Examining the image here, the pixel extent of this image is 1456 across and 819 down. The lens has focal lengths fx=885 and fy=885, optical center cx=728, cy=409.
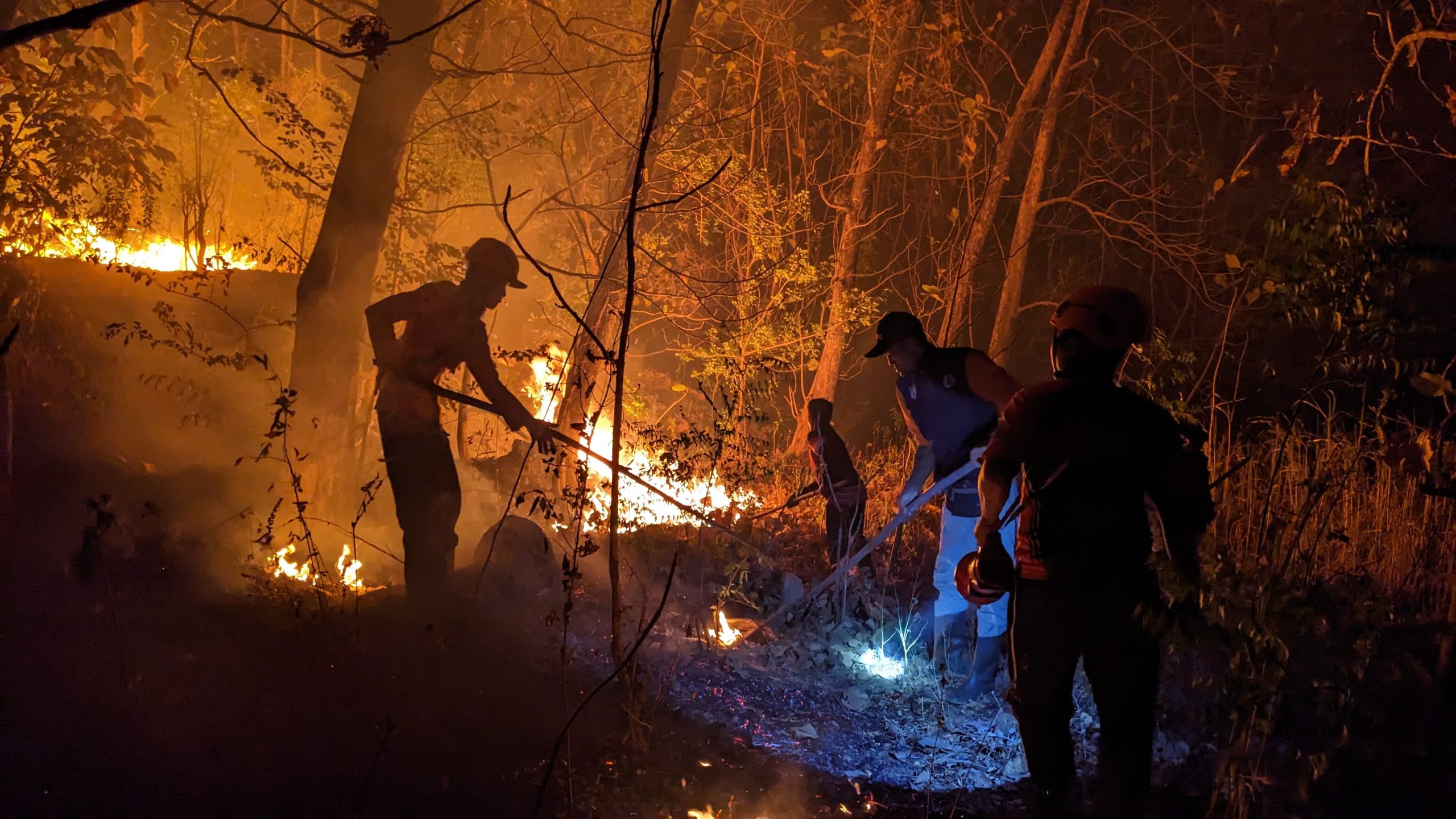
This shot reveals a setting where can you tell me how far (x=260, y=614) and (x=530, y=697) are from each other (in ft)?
5.74

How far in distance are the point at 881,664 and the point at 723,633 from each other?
1.09 m

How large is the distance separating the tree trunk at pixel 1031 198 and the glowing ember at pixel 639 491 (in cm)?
447

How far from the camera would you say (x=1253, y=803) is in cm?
424

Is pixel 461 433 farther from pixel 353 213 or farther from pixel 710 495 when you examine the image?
pixel 710 495

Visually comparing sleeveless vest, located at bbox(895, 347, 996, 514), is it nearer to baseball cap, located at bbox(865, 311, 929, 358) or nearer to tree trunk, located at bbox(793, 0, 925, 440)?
baseball cap, located at bbox(865, 311, 929, 358)

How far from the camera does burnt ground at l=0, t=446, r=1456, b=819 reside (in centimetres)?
346

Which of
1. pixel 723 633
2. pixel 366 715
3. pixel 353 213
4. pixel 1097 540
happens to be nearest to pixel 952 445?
pixel 723 633

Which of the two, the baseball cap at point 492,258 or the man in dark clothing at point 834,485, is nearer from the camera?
the baseball cap at point 492,258

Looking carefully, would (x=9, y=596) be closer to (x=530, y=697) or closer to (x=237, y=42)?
(x=530, y=697)

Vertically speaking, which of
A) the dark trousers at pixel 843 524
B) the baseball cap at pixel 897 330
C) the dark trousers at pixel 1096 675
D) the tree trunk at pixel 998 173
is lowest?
the dark trousers at pixel 1096 675

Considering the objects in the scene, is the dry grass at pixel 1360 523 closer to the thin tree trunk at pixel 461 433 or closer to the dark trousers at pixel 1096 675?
the dark trousers at pixel 1096 675

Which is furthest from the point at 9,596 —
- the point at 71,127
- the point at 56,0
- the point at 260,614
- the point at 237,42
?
the point at 237,42

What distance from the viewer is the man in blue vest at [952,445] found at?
543cm

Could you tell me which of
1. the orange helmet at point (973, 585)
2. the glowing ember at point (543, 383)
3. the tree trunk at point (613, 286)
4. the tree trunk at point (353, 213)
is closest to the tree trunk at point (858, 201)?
the glowing ember at point (543, 383)
